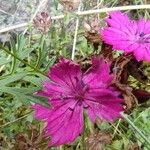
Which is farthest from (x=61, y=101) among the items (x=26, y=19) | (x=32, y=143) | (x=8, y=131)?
(x=26, y=19)

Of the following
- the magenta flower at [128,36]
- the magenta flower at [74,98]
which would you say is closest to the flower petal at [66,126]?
the magenta flower at [74,98]

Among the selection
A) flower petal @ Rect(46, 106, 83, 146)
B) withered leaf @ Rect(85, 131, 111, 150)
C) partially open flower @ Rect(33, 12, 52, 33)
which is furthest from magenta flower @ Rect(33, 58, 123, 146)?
partially open flower @ Rect(33, 12, 52, 33)

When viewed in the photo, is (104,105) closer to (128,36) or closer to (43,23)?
(128,36)

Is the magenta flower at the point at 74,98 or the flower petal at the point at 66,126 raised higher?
the magenta flower at the point at 74,98

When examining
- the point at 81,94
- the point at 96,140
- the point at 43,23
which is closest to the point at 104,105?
the point at 81,94

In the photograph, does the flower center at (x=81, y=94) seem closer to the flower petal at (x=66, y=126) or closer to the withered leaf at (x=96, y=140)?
the flower petal at (x=66, y=126)

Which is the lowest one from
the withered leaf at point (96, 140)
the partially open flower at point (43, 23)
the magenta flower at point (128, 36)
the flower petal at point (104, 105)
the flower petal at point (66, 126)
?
the withered leaf at point (96, 140)

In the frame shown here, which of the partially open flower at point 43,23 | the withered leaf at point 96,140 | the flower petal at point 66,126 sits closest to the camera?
the flower petal at point 66,126

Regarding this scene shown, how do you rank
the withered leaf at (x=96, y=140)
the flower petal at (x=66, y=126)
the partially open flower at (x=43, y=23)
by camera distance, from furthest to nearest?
1. the partially open flower at (x=43, y=23)
2. the withered leaf at (x=96, y=140)
3. the flower petal at (x=66, y=126)
